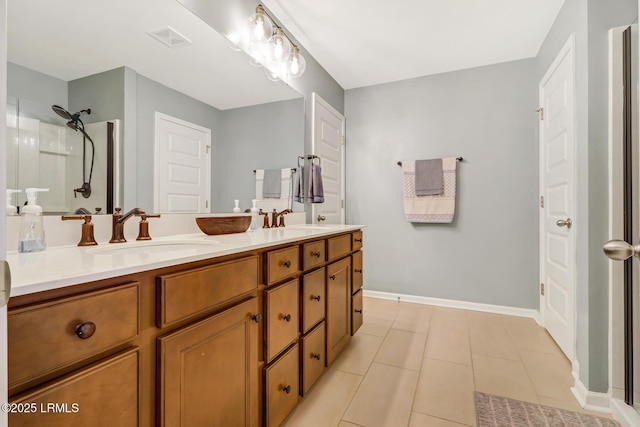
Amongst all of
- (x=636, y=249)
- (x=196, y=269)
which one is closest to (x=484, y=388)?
(x=636, y=249)

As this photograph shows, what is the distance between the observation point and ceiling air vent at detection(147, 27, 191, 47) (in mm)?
1340

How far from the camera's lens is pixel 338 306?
6.14 ft

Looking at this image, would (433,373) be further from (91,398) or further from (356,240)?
(91,398)

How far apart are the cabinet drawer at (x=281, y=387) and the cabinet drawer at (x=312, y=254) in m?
0.39

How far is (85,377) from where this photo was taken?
61 cm

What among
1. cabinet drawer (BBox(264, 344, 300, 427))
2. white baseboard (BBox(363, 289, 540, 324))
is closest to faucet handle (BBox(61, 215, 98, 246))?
cabinet drawer (BBox(264, 344, 300, 427))

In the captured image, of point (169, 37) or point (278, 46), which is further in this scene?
point (278, 46)

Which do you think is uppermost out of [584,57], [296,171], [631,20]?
[631,20]

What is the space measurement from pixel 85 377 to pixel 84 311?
0.44ft

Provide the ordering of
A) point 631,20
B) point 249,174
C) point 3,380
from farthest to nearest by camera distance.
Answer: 1. point 249,174
2. point 631,20
3. point 3,380

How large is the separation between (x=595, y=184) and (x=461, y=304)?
1.81 m

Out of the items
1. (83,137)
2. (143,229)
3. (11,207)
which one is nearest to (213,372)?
(143,229)

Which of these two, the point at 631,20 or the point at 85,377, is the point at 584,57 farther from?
the point at 85,377

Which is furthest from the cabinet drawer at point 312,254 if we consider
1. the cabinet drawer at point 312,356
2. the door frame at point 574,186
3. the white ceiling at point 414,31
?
the white ceiling at point 414,31
